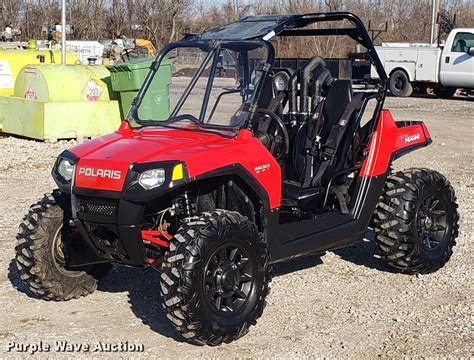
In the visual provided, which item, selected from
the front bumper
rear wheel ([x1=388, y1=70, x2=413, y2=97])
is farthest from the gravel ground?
rear wheel ([x1=388, y1=70, x2=413, y2=97])

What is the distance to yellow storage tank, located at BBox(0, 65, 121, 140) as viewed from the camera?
44.0 ft

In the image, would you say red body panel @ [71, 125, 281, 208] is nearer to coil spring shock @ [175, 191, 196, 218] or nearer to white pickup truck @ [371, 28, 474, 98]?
coil spring shock @ [175, 191, 196, 218]

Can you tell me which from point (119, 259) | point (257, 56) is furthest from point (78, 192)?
point (257, 56)

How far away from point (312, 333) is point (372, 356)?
18.7 inches

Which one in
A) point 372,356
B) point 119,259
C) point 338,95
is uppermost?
point 338,95

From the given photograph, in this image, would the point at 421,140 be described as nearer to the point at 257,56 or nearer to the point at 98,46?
the point at 257,56

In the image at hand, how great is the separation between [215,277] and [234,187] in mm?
650

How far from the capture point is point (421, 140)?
6598 mm

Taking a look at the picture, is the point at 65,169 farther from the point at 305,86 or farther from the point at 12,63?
the point at 12,63

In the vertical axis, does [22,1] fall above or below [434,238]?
above

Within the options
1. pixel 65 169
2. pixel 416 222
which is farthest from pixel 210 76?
pixel 416 222

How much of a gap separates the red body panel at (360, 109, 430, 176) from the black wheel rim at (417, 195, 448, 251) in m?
0.46

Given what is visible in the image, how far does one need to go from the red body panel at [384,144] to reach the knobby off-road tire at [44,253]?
2.26 m

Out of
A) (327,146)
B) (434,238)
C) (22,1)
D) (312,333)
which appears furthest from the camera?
(22,1)
